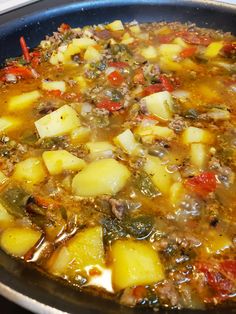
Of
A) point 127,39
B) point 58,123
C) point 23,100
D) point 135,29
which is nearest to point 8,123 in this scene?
point 23,100

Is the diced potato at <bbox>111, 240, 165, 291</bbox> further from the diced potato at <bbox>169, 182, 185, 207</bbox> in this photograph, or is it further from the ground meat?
the ground meat

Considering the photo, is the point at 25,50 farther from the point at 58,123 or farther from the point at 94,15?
the point at 58,123

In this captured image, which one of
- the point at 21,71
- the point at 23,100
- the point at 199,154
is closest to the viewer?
the point at 199,154

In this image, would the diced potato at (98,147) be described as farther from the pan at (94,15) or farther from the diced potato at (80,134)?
the pan at (94,15)

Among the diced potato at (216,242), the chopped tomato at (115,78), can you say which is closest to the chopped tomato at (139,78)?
the chopped tomato at (115,78)

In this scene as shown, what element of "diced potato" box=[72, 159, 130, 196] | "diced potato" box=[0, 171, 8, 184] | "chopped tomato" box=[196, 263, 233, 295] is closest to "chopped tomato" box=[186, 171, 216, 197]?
"diced potato" box=[72, 159, 130, 196]

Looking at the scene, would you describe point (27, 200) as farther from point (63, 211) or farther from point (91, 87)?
point (91, 87)
